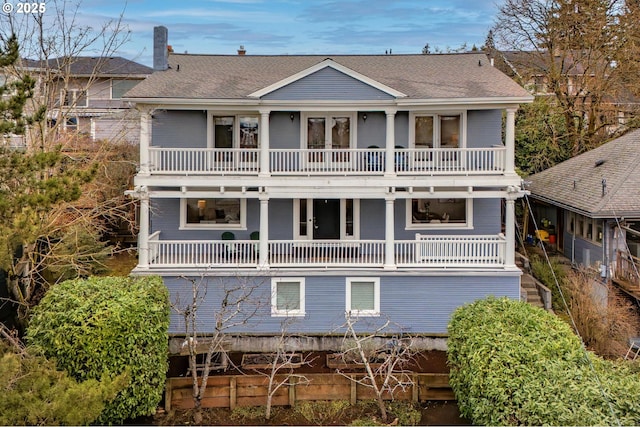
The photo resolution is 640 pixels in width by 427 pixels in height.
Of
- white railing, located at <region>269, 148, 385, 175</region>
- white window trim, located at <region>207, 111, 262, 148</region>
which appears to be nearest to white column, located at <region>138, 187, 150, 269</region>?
white window trim, located at <region>207, 111, 262, 148</region>

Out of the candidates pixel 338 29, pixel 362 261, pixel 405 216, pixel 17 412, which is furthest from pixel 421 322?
pixel 338 29

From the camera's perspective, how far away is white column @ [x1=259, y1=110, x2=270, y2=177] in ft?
51.0

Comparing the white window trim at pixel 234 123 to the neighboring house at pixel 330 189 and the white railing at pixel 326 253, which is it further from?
the white railing at pixel 326 253

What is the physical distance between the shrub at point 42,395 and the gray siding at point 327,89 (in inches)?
375

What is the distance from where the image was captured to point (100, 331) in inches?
408

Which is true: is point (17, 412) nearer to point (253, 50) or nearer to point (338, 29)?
point (253, 50)

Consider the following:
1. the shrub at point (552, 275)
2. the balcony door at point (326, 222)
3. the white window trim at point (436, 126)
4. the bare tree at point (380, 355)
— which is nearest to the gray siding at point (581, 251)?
the shrub at point (552, 275)

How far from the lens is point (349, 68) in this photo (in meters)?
16.5

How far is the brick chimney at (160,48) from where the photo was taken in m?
18.2

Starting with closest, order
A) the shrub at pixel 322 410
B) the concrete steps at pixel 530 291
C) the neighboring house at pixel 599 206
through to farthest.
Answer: the shrub at pixel 322 410
the neighboring house at pixel 599 206
the concrete steps at pixel 530 291

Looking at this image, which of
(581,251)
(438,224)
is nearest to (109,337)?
(438,224)

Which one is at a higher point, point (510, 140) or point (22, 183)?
point (510, 140)

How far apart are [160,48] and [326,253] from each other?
9.40 m

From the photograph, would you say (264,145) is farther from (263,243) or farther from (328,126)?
(263,243)
